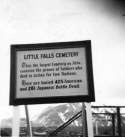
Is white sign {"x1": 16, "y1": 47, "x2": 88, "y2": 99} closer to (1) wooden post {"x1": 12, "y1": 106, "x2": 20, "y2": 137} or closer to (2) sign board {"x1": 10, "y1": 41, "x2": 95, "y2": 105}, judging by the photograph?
(2) sign board {"x1": 10, "y1": 41, "x2": 95, "y2": 105}

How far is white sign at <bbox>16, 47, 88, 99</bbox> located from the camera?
1.16 metres

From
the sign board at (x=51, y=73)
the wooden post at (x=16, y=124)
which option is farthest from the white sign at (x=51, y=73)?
the wooden post at (x=16, y=124)

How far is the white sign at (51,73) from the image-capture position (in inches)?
45.8

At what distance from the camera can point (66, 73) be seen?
3.90 ft

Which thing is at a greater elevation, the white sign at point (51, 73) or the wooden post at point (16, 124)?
the white sign at point (51, 73)

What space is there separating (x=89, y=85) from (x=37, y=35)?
819 millimetres

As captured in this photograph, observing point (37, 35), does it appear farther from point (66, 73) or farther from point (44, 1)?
point (66, 73)

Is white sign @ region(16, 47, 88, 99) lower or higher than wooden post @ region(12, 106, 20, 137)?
higher

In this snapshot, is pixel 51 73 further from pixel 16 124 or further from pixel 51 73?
pixel 16 124

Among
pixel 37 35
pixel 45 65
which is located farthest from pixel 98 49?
pixel 45 65

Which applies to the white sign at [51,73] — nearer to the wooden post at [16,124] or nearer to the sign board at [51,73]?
the sign board at [51,73]

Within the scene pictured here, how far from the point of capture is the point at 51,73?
3.91ft

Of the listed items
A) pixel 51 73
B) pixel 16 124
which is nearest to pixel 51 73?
pixel 51 73

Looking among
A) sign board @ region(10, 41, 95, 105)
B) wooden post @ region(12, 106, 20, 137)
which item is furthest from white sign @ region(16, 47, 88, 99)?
wooden post @ region(12, 106, 20, 137)
